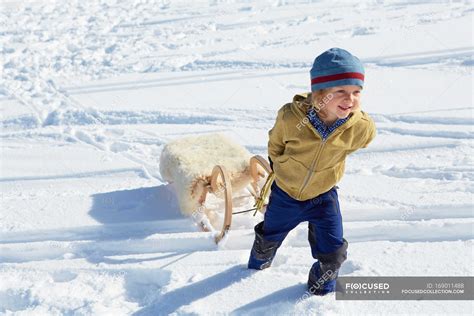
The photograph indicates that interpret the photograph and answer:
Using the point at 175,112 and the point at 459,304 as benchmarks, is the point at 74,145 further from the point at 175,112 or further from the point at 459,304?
the point at 459,304

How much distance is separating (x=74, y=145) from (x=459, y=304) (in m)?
3.45

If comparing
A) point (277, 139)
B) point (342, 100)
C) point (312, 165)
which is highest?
point (342, 100)

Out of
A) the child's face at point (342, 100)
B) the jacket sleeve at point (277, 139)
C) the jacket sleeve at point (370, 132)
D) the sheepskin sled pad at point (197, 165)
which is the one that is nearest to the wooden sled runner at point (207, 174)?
the sheepskin sled pad at point (197, 165)

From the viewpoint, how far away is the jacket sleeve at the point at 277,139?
7.40 ft

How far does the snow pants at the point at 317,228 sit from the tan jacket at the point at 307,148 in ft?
0.21

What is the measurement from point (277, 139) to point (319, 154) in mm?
213

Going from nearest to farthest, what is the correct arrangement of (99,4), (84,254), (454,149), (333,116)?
(333,116) → (84,254) → (454,149) → (99,4)

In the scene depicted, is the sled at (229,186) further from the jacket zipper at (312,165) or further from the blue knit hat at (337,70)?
the blue knit hat at (337,70)

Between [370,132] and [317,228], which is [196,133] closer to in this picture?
[317,228]

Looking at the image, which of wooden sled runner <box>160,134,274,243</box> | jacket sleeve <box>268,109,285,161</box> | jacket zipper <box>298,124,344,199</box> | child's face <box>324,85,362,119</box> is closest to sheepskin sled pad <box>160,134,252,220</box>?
wooden sled runner <box>160,134,274,243</box>

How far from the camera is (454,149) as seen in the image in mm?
4113

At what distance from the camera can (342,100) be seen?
2039mm

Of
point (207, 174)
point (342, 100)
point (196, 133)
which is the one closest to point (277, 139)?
point (342, 100)

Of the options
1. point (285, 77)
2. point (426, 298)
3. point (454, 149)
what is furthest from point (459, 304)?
point (285, 77)
